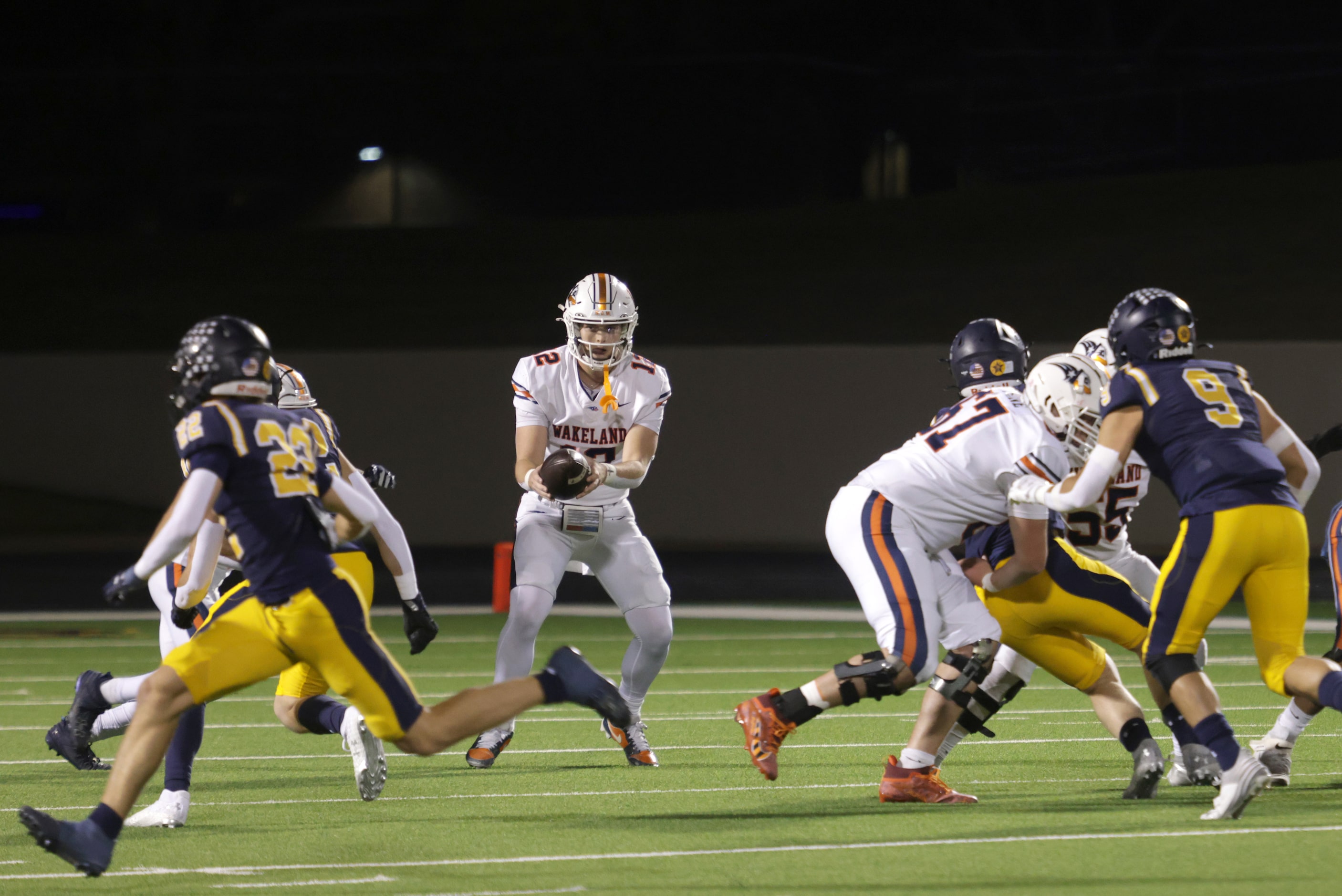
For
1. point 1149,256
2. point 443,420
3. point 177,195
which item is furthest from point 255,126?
point 1149,256

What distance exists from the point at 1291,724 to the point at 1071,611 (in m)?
0.96

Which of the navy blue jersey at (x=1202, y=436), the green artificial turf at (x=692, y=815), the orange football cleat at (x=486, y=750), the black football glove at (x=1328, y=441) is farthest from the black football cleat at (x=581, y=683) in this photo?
the black football glove at (x=1328, y=441)

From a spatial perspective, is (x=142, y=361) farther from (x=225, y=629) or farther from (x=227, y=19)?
(x=225, y=629)

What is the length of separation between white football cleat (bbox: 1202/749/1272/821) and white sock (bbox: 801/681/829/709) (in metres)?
1.30

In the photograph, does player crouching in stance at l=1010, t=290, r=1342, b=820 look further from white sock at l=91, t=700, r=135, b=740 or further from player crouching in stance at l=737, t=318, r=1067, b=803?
white sock at l=91, t=700, r=135, b=740

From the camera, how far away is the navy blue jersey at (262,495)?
469 centimetres

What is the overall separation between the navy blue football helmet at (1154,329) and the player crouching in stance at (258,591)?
2.37 m

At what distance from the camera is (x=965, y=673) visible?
5.57 metres

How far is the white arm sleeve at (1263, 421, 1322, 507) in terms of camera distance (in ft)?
18.3

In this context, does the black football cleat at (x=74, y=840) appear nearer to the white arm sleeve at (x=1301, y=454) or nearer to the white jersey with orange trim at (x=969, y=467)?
the white jersey with orange trim at (x=969, y=467)

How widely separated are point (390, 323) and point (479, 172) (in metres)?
6.44

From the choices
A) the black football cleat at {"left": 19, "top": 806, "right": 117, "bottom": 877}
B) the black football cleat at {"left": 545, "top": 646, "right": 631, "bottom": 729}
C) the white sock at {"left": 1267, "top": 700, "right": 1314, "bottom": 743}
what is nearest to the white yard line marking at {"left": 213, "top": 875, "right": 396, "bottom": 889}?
the black football cleat at {"left": 19, "top": 806, "right": 117, "bottom": 877}

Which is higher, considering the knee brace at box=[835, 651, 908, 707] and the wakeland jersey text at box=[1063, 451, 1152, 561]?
the wakeland jersey text at box=[1063, 451, 1152, 561]

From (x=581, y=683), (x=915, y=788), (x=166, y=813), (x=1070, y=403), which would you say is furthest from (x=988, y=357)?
(x=166, y=813)
